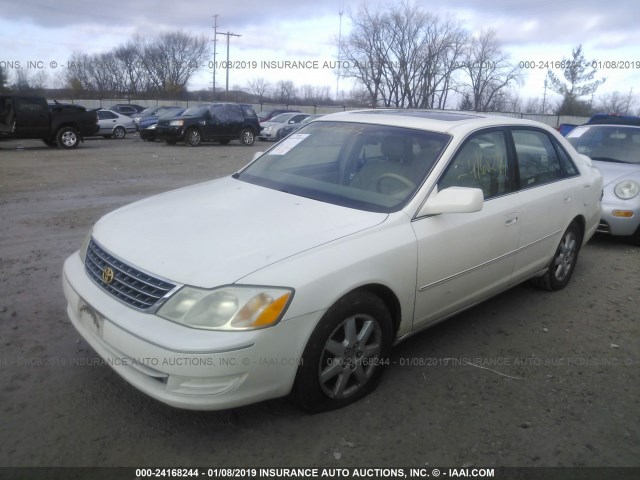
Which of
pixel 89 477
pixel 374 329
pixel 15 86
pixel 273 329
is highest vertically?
pixel 15 86

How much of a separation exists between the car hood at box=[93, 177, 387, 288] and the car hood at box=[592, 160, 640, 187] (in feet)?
15.9

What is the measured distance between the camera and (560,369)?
3.43 m

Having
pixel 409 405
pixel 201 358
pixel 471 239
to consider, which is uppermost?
pixel 471 239

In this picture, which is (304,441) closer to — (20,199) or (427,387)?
(427,387)

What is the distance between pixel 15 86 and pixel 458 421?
49623mm

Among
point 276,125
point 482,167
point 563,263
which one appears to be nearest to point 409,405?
point 482,167

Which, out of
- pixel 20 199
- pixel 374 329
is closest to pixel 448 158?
pixel 374 329

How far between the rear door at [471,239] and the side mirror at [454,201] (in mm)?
75

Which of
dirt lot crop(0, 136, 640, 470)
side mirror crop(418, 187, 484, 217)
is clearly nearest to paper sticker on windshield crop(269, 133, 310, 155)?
side mirror crop(418, 187, 484, 217)

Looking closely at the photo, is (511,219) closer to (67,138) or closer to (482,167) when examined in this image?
(482,167)

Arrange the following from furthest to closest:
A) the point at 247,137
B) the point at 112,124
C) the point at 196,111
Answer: the point at 112,124 → the point at 247,137 → the point at 196,111

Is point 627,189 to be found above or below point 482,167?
below

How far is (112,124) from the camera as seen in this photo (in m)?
22.9

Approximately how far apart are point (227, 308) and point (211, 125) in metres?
19.4
